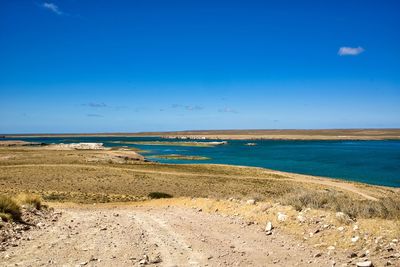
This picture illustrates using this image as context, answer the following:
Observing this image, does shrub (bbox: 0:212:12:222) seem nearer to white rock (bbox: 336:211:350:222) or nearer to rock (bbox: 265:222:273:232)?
rock (bbox: 265:222:273:232)

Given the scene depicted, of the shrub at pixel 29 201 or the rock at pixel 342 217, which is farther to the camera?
the shrub at pixel 29 201

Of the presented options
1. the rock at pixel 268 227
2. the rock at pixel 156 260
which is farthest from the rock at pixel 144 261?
the rock at pixel 268 227

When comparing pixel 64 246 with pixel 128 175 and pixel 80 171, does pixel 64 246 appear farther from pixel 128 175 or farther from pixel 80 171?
pixel 80 171

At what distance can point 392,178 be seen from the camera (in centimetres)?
5184

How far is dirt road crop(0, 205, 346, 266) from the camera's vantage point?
29.2 feet

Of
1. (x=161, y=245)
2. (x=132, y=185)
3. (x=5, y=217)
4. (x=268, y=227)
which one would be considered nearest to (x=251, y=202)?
(x=268, y=227)

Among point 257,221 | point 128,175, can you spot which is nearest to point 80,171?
point 128,175

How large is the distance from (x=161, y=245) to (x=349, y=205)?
672cm

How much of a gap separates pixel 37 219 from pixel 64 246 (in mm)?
4359

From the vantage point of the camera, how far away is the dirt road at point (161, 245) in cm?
Result: 890

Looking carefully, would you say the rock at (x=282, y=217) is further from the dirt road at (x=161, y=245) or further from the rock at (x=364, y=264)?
the rock at (x=364, y=264)

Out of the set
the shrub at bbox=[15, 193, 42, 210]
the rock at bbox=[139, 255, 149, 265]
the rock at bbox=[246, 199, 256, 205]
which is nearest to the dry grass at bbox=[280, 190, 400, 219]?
the rock at bbox=[246, 199, 256, 205]

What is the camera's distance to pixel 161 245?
1038 centimetres

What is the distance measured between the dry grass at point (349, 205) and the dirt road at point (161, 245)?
230cm
